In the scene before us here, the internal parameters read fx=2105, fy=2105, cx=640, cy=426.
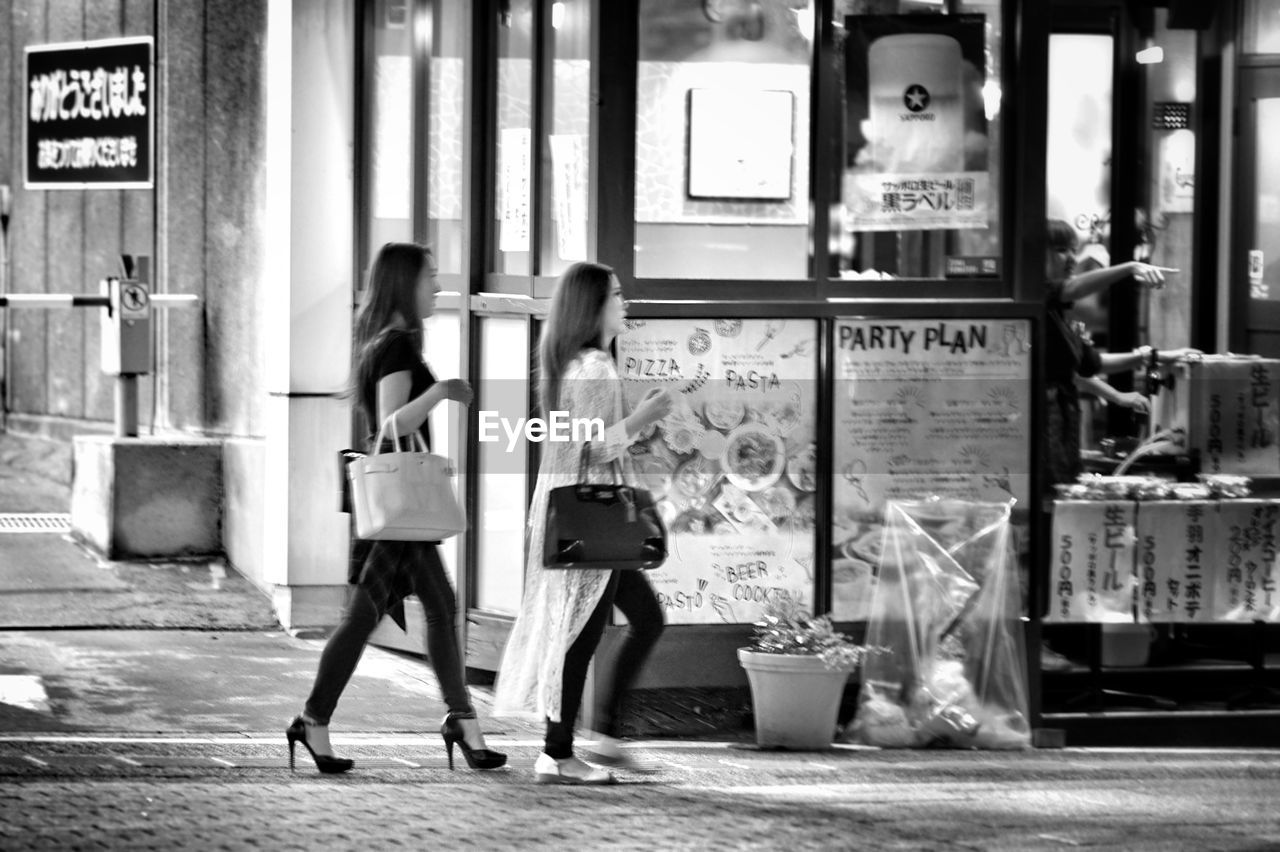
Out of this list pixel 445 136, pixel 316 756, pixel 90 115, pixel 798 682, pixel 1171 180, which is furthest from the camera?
pixel 90 115

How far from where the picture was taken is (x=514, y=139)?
915 centimetres

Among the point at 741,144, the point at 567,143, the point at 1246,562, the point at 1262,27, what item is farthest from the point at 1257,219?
the point at 567,143

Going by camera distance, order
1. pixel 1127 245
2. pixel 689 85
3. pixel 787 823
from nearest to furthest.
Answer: pixel 787 823 → pixel 689 85 → pixel 1127 245

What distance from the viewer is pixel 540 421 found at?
8641 millimetres

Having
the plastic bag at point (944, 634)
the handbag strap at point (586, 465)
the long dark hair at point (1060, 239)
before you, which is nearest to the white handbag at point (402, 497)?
the handbag strap at point (586, 465)

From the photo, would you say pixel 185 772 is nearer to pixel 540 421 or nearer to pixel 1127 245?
pixel 540 421

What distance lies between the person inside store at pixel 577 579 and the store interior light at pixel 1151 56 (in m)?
5.57

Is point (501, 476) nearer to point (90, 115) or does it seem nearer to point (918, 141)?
point (918, 141)

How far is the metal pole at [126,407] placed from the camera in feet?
39.2

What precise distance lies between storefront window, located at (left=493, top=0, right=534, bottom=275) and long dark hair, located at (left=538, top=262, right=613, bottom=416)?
5.57 ft

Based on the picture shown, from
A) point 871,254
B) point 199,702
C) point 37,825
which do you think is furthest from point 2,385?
point 37,825

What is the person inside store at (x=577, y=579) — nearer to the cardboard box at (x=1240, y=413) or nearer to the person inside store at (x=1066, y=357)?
the person inside store at (x=1066, y=357)

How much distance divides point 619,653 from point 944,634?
170cm

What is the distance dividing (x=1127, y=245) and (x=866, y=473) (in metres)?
3.97
